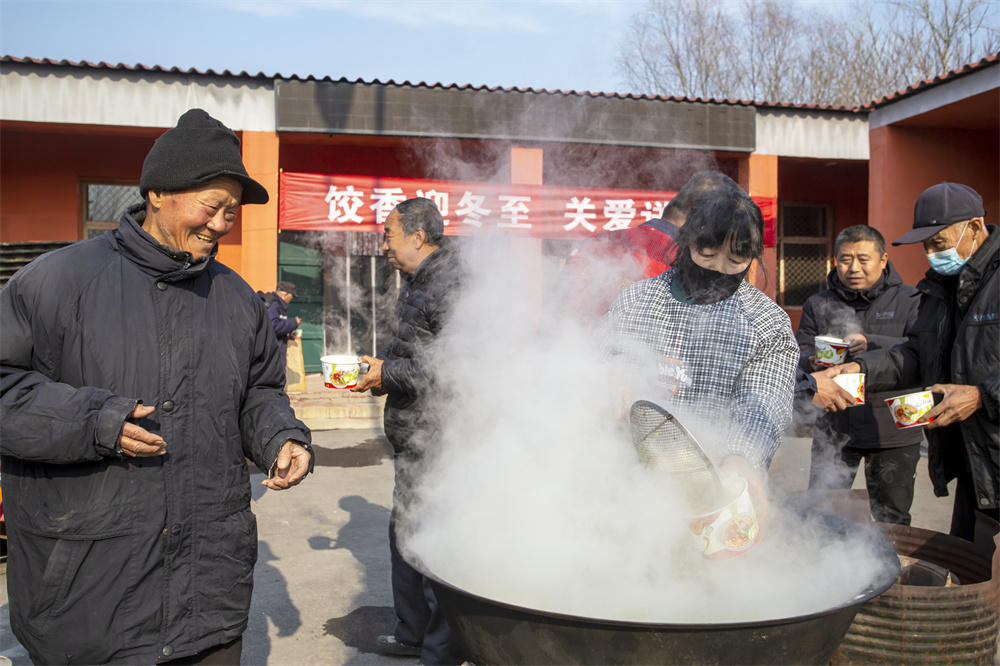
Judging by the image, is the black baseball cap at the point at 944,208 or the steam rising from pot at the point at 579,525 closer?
the steam rising from pot at the point at 579,525

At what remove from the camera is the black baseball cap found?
9.71ft

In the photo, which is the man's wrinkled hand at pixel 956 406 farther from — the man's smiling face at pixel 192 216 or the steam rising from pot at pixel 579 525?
the man's smiling face at pixel 192 216

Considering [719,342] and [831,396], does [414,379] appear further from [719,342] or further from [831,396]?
[831,396]

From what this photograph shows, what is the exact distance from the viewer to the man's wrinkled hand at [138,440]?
1.65 m

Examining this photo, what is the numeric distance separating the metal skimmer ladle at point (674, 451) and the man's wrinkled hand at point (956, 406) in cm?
148

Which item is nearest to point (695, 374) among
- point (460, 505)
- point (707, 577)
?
point (707, 577)

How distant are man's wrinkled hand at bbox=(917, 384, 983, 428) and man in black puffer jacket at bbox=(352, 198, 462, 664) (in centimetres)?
196

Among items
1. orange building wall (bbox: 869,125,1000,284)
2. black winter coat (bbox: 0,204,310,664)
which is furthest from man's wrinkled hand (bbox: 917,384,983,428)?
orange building wall (bbox: 869,125,1000,284)

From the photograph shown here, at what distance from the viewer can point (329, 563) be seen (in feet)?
14.2

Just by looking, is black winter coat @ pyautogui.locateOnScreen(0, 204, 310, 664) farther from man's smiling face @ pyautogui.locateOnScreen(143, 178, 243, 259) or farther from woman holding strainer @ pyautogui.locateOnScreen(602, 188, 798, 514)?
woman holding strainer @ pyautogui.locateOnScreen(602, 188, 798, 514)

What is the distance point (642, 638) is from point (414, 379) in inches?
65.2

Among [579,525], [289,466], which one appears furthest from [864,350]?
[289,466]

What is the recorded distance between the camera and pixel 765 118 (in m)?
10.0

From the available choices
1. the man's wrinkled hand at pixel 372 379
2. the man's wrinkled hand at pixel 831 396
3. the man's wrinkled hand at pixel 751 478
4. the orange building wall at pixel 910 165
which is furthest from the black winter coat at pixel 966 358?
the orange building wall at pixel 910 165
